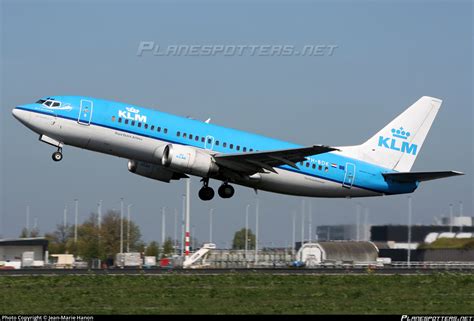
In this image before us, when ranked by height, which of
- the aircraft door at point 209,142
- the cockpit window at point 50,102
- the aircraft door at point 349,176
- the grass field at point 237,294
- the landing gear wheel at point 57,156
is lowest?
the grass field at point 237,294

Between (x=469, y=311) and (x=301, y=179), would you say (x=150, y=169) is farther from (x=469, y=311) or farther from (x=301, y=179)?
(x=469, y=311)

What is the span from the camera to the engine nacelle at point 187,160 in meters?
42.5

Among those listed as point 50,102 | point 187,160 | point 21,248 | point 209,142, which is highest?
point 50,102

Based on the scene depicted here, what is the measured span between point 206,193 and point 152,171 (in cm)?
322

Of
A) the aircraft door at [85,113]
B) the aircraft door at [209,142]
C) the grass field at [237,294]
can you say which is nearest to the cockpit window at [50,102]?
the aircraft door at [85,113]

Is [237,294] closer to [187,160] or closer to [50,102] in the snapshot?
[187,160]

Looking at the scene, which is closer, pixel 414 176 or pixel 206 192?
pixel 206 192

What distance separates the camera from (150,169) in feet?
151

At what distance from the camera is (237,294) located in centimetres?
3147

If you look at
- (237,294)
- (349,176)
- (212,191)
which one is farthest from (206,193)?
(237,294)

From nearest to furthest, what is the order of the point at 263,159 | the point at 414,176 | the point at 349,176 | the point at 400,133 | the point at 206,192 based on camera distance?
the point at 263,159 → the point at 206,192 → the point at 349,176 → the point at 414,176 → the point at 400,133

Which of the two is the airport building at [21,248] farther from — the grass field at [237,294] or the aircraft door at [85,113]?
the grass field at [237,294]

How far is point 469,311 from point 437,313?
1.28m

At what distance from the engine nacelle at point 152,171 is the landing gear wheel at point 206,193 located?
1425 mm
